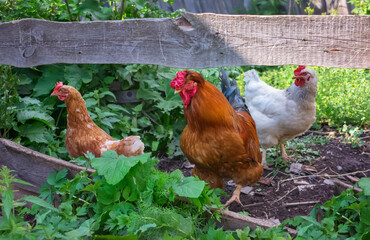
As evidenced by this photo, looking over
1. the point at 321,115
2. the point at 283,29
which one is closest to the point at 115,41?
the point at 283,29

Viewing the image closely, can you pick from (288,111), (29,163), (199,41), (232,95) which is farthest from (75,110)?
(288,111)

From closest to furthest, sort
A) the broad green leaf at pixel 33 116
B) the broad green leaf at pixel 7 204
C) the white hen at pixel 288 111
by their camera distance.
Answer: the broad green leaf at pixel 7 204 → the broad green leaf at pixel 33 116 → the white hen at pixel 288 111

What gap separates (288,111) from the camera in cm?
379

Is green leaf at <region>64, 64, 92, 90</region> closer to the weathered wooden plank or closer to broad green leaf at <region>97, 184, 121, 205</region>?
the weathered wooden plank

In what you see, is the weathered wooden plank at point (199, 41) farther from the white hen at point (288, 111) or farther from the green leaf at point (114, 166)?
the white hen at point (288, 111)

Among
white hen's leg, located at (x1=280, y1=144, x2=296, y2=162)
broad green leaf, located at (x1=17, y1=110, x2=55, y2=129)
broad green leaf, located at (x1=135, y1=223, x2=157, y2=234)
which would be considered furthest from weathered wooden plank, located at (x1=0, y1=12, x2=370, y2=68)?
white hen's leg, located at (x1=280, y1=144, x2=296, y2=162)

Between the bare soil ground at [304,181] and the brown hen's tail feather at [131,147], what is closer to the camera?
the brown hen's tail feather at [131,147]

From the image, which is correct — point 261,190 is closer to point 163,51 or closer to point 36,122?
point 163,51

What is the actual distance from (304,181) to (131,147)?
1.77 m

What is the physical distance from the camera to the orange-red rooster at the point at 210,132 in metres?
2.58

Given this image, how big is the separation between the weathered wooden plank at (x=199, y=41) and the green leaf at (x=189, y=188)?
78 centimetres

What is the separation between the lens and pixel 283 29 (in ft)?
6.41

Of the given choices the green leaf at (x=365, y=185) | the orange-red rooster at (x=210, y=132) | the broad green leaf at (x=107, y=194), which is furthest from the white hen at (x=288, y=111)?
the broad green leaf at (x=107, y=194)

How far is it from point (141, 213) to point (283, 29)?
3.93 feet
